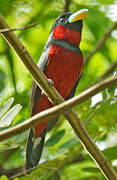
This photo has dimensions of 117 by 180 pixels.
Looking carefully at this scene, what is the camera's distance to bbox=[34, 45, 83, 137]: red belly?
12.3 ft

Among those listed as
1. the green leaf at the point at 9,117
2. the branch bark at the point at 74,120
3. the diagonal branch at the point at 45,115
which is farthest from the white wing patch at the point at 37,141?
the diagonal branch at the point at 45,115

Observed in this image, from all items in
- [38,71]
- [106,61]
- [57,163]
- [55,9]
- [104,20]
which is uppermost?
[38,71]

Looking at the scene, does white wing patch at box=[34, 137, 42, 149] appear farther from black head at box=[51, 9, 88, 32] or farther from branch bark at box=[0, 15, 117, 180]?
black head at box=[51, 9, 88, 32]

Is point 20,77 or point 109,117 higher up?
point 20,77

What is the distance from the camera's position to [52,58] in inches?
148

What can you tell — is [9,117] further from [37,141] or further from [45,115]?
[37,141]

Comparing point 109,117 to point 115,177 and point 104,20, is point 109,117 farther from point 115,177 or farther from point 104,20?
point 104,20

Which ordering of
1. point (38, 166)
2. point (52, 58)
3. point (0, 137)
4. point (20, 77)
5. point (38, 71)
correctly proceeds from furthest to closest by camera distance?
point (20, 77), point (52, 58), point (38, 166), point (38, 71), point (0, 137)

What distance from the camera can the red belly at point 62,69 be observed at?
12.3 ft

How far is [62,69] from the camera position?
148 inches

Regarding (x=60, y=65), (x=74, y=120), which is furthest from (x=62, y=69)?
(x=74, y=120)

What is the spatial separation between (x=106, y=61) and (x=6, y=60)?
4.90ft

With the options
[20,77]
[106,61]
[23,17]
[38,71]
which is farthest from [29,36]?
[38,71]

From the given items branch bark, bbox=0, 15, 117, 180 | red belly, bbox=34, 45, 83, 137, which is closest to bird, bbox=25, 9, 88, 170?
red belly, bbox=34, 45, 83, 137
